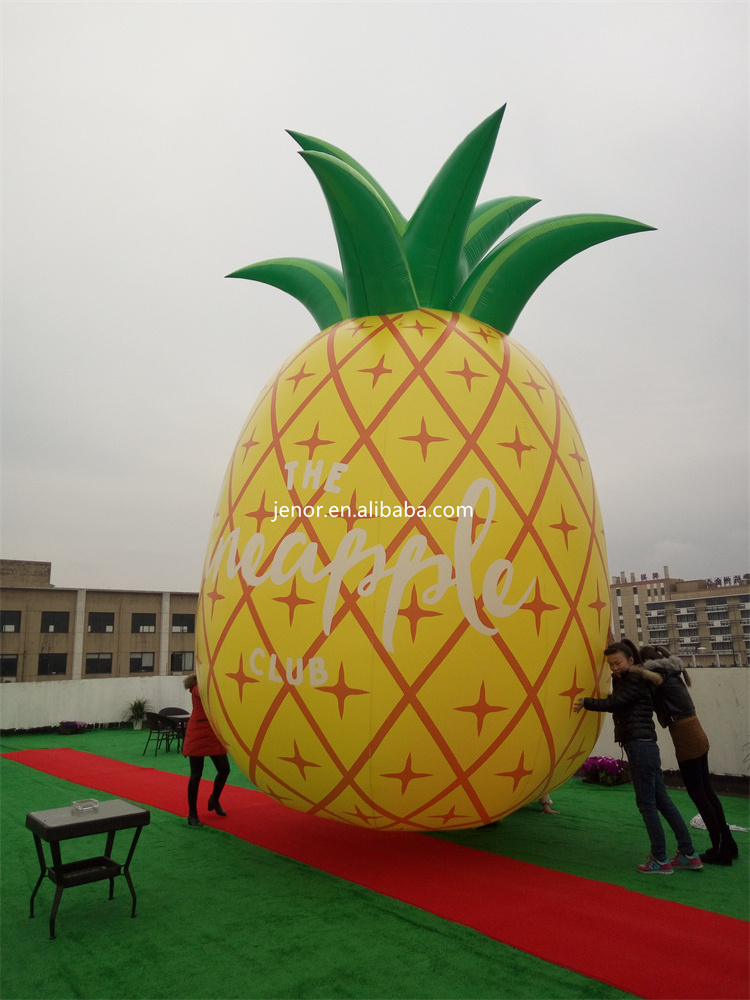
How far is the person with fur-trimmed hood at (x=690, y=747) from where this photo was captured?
5422mm

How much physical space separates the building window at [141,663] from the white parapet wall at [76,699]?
67.8 feet

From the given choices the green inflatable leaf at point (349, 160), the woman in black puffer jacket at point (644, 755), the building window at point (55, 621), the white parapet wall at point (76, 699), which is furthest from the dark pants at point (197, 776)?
the building window at point (55, 621)

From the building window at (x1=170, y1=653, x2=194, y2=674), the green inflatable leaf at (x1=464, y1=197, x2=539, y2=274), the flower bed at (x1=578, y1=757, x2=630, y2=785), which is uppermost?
the green inflatable leaf at (x1=464, y1=197, x2=539, y2=274)

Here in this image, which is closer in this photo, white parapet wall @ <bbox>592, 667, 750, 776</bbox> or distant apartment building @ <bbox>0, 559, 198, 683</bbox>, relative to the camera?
white parapet wall @ <bbox>592, 667, 750, 776</bbox>

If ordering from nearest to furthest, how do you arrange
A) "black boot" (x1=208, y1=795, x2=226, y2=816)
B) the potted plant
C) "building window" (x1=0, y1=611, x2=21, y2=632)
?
"black boot" (x1=208, y1=795, x2=226, y2=816), the potted plant, "building window" (x1=0, y1=611, x2=21, y2=632)

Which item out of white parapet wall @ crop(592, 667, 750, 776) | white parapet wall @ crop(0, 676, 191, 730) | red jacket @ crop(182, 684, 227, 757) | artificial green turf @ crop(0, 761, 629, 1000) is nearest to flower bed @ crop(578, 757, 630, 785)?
white parapet wall @ crop(592, 667, 750, 776)

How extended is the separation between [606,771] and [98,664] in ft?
121

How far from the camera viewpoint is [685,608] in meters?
97.2

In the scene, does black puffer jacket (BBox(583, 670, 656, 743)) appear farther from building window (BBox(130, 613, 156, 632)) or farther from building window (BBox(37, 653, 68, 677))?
building window (BBox(37, 653, 68, 677))

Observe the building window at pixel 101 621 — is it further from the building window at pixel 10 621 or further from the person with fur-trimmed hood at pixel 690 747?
the person with fur-trimmed hood at pixel 690 747

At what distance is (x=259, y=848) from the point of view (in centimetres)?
611

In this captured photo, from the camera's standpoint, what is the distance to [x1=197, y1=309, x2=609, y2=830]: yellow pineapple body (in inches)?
179

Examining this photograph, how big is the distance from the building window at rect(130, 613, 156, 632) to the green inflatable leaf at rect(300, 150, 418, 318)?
38.7m

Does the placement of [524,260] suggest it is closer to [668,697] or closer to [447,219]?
[447,219]
